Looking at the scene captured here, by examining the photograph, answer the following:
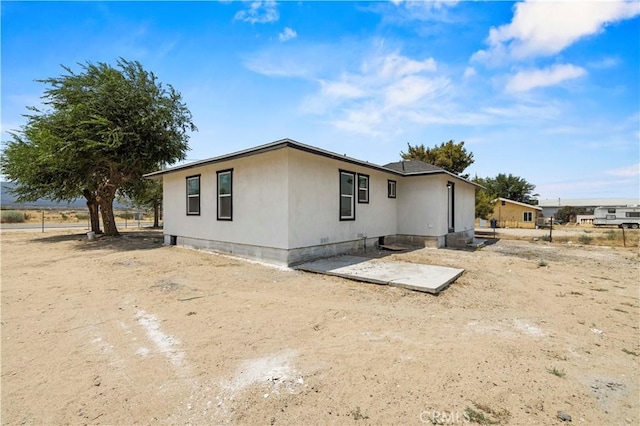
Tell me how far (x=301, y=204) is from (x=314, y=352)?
4.77 meters

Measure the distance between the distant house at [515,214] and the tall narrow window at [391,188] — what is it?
25.4 metres

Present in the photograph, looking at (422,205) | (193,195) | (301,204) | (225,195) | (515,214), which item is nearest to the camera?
(301,204)

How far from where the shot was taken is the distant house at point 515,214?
31.4 m

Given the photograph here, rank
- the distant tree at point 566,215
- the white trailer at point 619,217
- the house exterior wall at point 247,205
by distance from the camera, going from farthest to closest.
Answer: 1. the distant tree at point 566,215
2. the white trailer at point 619,217
3. the house exterior wall at point 247,205

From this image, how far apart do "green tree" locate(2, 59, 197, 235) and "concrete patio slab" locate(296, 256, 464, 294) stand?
9.20 metres

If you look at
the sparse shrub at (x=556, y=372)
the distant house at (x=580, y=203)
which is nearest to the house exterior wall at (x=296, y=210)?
the sparse shrub at (x=556, y=372)

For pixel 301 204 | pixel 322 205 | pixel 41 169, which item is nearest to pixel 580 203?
pixel 322 205

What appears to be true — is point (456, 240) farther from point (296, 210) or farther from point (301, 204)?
point (296, 210)

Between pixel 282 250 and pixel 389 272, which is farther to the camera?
pixel 282 250

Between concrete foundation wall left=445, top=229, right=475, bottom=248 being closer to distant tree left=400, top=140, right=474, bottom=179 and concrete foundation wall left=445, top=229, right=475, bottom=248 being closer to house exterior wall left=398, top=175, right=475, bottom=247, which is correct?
house exterior wall left=398, top=175, right=475, bottom=247

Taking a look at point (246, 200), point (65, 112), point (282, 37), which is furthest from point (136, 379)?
point (65, 112)

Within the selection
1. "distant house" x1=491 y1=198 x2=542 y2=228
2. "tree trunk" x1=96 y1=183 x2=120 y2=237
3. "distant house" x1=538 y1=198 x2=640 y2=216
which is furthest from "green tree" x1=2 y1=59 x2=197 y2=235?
"distant house" x1=538 y1=198 x2=640 y2=216

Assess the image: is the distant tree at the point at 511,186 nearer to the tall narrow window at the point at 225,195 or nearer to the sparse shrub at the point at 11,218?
the tall narrow window at the point at 225,195

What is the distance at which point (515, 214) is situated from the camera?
32.6 m
